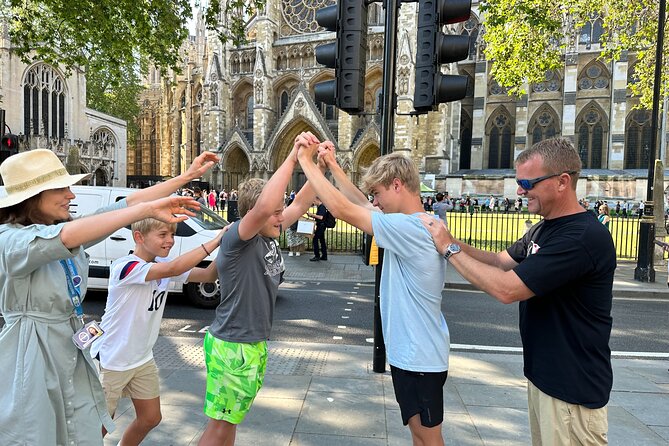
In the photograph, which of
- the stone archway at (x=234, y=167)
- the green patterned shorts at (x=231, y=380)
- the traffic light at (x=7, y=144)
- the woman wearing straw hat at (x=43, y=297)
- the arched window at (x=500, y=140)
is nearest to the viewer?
the woman wearing straw hat at (x=43, y=297)

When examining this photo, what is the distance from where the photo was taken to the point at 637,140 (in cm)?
3516

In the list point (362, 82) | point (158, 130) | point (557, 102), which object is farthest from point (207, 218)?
point (158, 130)

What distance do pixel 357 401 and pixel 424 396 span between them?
5.96 feet

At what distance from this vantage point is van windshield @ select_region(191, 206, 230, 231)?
802 cm

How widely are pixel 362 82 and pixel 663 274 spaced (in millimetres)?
10597

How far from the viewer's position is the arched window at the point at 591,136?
35.7 meters

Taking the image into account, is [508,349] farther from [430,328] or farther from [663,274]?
[663,274]

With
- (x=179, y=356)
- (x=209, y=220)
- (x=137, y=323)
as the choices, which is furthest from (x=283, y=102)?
(x=137, y=323)

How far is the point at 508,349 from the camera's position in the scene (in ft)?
18.9

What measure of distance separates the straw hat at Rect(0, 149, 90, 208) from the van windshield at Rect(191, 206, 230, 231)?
6124 millimetres

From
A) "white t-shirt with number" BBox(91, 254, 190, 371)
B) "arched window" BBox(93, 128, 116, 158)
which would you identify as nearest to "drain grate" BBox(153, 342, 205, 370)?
"white t-shirt with number" BBox(91, 254, 190, 371)

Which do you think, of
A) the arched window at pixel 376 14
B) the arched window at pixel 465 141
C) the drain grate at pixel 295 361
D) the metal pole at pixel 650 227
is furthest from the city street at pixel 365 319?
the arched window at pixel 465 141

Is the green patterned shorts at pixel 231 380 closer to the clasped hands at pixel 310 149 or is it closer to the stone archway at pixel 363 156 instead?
the clasped hands at pixel 310 149

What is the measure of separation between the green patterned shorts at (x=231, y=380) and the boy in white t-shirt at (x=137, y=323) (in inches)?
19.5
